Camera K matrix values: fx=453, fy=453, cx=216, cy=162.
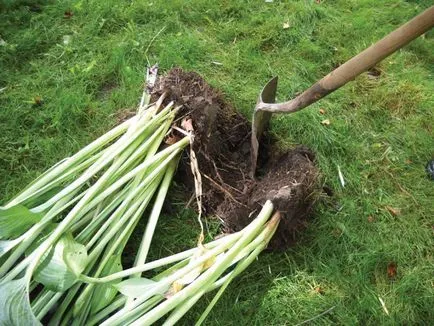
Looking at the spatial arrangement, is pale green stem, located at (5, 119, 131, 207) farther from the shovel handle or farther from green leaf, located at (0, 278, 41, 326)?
the shovel handle

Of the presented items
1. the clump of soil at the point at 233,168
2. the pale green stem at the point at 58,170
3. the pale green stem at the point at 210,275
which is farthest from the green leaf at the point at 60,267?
the clump of soil at the point at 233,168

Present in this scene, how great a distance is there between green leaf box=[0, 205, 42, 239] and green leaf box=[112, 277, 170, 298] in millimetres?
467

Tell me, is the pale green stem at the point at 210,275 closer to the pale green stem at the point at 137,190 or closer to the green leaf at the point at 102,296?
the green leaf at the point at 102,296

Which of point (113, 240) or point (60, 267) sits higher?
point (60, 267)

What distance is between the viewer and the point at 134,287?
6.08 feet

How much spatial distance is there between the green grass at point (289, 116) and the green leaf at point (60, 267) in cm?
65

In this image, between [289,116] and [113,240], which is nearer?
[113,240]

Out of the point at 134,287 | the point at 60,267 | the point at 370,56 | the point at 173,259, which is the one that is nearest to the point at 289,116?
the point at 370,56

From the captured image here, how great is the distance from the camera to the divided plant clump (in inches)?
72.2

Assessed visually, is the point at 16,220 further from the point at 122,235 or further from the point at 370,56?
the point at 370,56

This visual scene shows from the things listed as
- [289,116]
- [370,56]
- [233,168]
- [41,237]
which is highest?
[370,56]

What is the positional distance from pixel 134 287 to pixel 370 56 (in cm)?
A: 136

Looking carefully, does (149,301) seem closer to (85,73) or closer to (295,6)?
(85,73)

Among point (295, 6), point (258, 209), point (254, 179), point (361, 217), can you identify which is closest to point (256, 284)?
point (258, 209)
